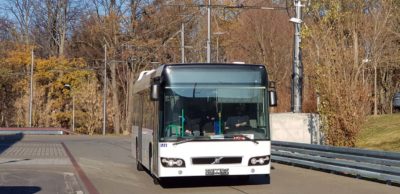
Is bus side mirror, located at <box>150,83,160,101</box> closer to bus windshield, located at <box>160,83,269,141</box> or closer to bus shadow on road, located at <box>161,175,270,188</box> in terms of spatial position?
bus windshield, located at <box>160,83,269,141</box>

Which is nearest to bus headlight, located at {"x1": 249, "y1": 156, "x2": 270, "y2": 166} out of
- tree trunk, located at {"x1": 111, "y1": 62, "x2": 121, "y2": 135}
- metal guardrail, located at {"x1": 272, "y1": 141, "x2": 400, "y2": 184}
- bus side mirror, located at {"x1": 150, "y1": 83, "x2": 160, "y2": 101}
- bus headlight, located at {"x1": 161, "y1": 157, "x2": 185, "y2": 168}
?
bus headlight, located at {"x1": 161, "y1": 157, "x2": 185, "y2": 168}

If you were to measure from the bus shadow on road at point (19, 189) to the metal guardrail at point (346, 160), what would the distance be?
763 cm

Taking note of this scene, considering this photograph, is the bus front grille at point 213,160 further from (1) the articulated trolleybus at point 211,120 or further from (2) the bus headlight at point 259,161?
(2) the bus headlight at point 259,161

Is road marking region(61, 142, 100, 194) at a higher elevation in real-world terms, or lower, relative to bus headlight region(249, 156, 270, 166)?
lower

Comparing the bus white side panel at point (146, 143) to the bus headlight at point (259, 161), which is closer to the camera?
the bus headlight at point (259, 161)

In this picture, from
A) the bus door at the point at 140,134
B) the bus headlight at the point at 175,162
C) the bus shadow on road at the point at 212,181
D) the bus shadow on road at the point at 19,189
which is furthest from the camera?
the bus door at the point at 140,134

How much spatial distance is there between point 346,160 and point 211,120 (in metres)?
4.61

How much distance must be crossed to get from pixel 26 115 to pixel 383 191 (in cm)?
5743

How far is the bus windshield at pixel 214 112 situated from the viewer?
1403 centimetres

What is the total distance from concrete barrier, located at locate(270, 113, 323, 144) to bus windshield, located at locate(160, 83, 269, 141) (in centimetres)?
964

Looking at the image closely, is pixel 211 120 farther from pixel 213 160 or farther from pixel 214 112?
pixel 213 160

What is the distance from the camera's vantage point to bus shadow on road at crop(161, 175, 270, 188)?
1541 cm

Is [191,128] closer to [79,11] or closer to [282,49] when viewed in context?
[282,49]

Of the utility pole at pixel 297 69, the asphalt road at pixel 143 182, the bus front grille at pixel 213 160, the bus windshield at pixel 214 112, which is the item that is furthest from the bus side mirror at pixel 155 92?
the utility pole at pixel 297 69
